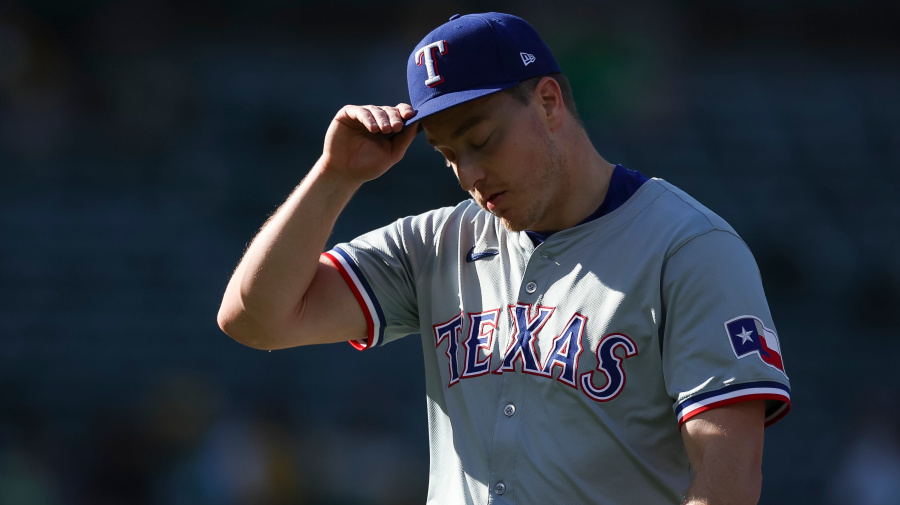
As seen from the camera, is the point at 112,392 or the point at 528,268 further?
the point at 112,392

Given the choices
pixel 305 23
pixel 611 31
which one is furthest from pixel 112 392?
pixel 611 31

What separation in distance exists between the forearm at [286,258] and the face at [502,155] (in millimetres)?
234

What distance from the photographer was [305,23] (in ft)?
20.6

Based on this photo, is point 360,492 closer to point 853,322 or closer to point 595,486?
point 853,322

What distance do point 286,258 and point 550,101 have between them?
57 cm

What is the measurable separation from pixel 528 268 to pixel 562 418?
0.95 ft

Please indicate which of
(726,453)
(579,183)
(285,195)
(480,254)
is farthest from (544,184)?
(285,195)

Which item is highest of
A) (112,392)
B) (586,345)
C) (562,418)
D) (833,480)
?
(586,345)

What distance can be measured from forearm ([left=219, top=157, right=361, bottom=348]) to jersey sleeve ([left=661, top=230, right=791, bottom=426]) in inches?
25.1

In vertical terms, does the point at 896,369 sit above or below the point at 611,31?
below

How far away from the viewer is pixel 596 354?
1568 millimetres

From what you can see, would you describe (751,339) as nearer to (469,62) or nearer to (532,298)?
(532,298)

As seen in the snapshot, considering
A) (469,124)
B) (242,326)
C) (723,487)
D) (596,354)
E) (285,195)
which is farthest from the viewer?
(285,195)

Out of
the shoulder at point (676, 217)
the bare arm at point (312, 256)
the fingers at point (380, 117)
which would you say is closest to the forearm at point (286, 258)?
the bare arm at point (312, 256)
